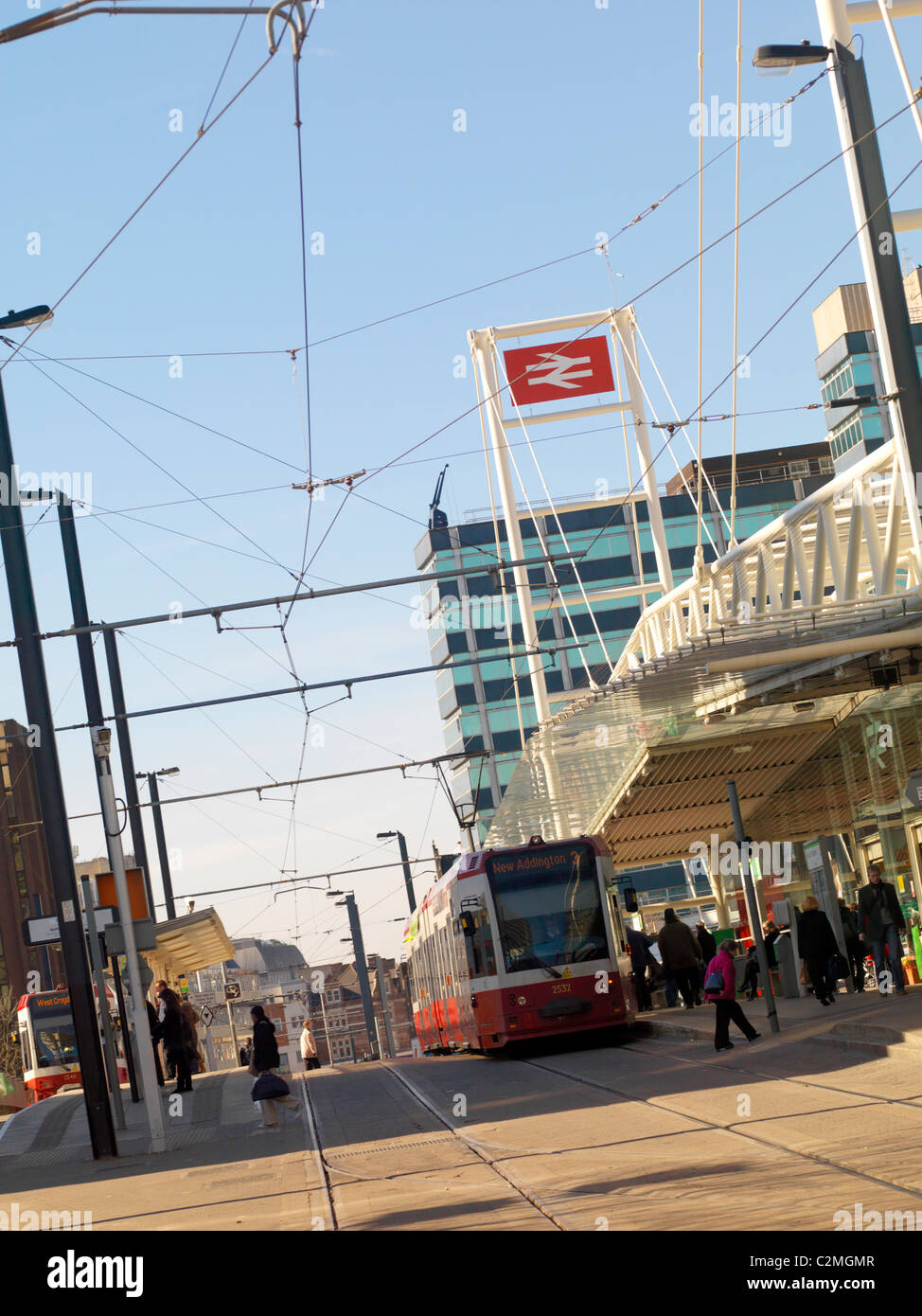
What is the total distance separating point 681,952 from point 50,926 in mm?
10943

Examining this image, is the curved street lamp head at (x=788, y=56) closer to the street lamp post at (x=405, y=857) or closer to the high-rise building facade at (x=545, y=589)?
the street lamp post at (x=405, y=857)

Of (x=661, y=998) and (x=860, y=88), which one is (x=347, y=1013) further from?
(x=860, y=88)

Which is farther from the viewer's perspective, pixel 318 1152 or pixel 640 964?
pixel 640 964

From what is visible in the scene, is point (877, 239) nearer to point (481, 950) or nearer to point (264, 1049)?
point (264, 1049)

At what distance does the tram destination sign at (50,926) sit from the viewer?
62.1 ft

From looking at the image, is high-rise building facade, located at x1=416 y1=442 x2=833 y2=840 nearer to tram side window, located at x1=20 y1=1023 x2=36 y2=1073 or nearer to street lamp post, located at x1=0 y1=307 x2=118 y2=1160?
tram side window, located at x1=20 y1=1023 x2=36 y2=1073

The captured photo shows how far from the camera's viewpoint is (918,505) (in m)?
14.4

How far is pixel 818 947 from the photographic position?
777 inches

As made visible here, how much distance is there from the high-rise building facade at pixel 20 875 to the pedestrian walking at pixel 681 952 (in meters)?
69.3

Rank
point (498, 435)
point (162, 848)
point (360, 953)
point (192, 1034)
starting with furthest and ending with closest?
point (360, 953), point (162, 848), point (498, 435), point (192, 1034)

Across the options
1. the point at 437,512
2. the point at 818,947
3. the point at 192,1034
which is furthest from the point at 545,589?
the point at 818,947

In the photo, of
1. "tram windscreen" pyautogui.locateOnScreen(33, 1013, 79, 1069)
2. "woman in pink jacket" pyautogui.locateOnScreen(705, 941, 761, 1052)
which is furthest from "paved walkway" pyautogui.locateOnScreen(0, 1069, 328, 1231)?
"tram windscreen" pyautogui.locateOnScreen(33, 1013, 79, 1069)
